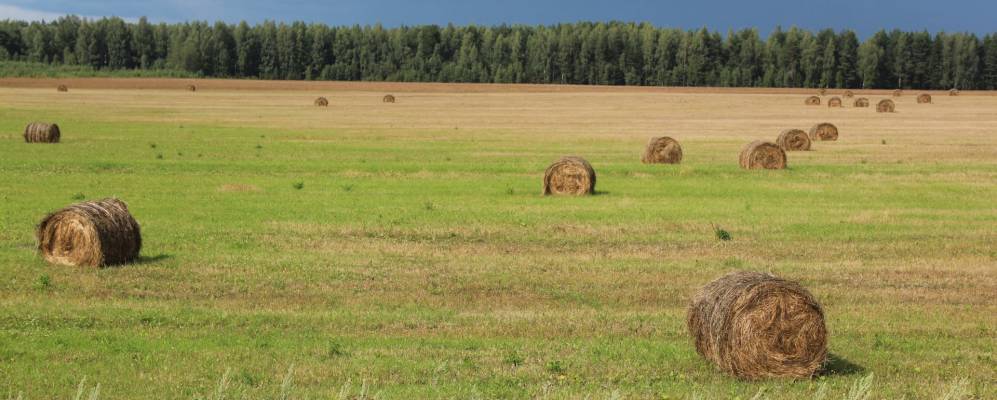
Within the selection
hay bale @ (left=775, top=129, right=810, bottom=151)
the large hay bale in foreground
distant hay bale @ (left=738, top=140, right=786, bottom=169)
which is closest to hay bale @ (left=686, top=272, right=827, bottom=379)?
distant hay bale @ (left=738, top=140, right=786, bottom=169)

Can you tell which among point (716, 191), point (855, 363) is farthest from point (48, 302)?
point (716, 191)

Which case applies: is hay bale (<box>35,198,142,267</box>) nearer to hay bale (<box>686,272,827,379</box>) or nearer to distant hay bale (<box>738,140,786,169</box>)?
hay bale (<box>686,272,827,379</box>)

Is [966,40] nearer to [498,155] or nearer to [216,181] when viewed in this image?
[498,155]

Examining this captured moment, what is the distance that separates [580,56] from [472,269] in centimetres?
16522

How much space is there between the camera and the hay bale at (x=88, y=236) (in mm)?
17594

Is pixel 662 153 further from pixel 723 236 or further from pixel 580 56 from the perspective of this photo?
pixel 580 56

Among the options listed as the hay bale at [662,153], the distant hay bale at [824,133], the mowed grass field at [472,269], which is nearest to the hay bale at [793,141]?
the mowed grass field at [472,269]

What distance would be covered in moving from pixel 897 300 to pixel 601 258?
17.2ft

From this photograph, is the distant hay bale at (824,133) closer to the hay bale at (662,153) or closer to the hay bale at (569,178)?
the hay bale at (662,153)

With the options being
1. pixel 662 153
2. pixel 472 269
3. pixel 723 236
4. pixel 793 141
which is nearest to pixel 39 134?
pixel 662 153

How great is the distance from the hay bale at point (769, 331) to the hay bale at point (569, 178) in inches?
668

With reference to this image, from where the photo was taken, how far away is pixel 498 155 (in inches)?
1646

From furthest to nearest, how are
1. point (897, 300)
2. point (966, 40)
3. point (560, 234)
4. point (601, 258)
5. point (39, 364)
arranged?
point (966, 40), point (560, 234), point (601, 258), point (897, 300), point (39, 364)

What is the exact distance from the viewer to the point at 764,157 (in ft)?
119
